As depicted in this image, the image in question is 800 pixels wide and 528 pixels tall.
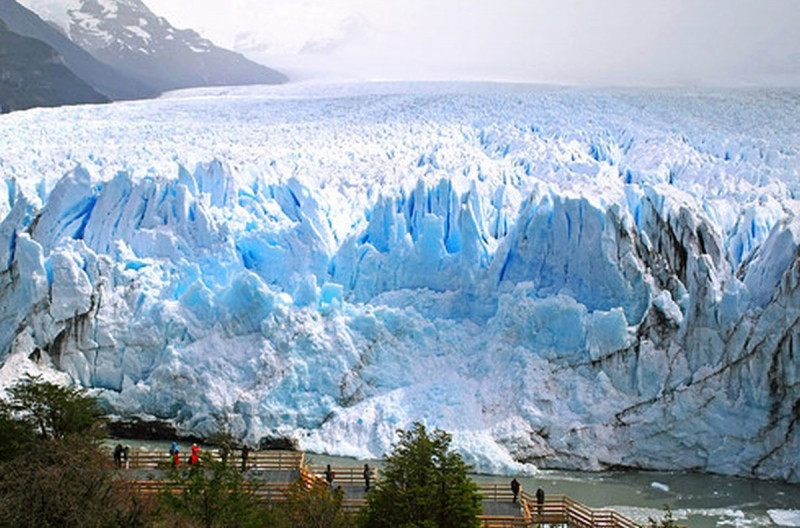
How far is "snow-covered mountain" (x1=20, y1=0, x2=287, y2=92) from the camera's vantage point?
5188 centimetres

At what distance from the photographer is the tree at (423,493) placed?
9.89 metres

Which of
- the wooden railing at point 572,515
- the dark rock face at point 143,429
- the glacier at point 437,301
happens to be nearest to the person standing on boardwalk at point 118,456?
the glacier at point 437,301

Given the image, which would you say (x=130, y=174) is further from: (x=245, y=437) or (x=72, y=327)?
(x=245, y=437)

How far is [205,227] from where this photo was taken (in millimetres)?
17797

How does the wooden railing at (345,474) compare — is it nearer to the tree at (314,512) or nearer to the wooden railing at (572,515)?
the wooden railing at (572,515)

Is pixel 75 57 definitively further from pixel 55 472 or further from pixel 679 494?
pixel 55 472

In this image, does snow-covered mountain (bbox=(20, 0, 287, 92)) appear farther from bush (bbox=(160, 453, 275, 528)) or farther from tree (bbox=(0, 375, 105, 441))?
bush (bbox=(160, 453, 275, 528))

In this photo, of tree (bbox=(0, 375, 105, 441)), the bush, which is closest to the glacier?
tree (bbox=(0, 375, 105, 441))

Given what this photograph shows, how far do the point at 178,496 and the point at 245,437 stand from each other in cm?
532

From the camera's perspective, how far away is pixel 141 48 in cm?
5275

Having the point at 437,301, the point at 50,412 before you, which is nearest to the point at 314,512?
the point at 50,412

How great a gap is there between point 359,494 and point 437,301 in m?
5.07

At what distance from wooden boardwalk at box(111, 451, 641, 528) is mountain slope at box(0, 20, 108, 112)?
31.2 metres

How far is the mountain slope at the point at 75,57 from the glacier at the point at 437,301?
28090mm
